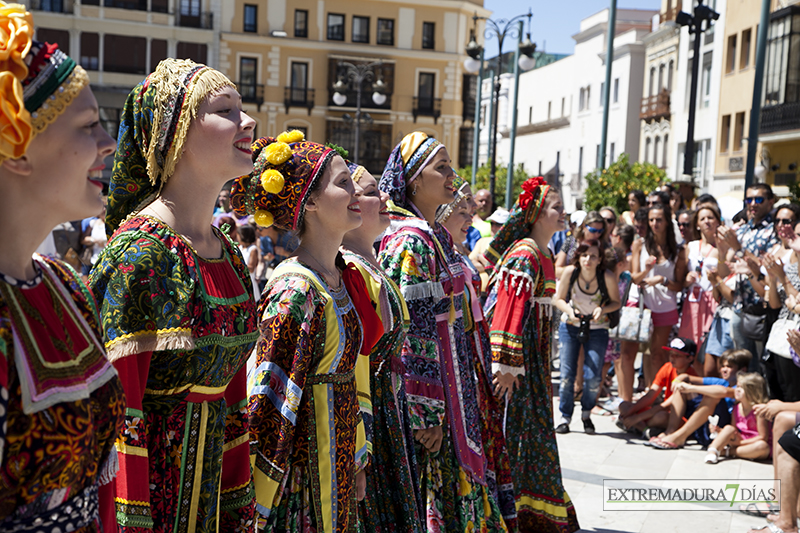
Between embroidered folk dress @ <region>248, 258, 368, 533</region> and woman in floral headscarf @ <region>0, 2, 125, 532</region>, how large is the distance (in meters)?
1.05

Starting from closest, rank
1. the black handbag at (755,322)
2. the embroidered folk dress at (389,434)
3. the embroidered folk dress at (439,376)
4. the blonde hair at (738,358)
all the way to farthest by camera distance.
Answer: the embroidered folk dress at (389,434), the embroidered folk dress at (439,376), the blonde hair at (738,358), the black handbag at (755,322)

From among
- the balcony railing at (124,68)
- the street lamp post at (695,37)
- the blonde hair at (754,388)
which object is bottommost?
the blonde hair at (754,388)

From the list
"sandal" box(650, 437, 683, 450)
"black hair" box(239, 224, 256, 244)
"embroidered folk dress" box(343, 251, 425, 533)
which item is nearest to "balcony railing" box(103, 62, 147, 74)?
"black hair" box(239, 224, 256, 244)

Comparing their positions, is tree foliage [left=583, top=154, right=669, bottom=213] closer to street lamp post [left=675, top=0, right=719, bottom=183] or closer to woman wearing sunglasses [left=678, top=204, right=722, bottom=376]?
street lamp post [left=675, top=0, right=719, bottom=183]

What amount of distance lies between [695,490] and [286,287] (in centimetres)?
431

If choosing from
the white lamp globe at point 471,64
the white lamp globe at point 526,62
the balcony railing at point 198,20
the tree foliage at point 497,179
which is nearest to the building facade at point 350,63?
the balcony railing at point 198,20

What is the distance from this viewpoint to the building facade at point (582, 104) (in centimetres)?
4094

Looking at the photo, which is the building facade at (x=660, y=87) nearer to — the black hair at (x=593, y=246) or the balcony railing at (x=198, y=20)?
the balcony railing at (x=198, y=20)

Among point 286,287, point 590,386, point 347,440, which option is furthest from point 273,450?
point 590,386

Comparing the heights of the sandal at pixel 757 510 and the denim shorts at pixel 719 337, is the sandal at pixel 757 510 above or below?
below

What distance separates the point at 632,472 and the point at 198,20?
131 ft

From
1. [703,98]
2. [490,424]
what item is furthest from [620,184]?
[703,98]

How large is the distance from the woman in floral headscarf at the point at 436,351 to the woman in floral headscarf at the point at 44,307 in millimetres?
2246

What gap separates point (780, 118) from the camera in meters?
26.0
